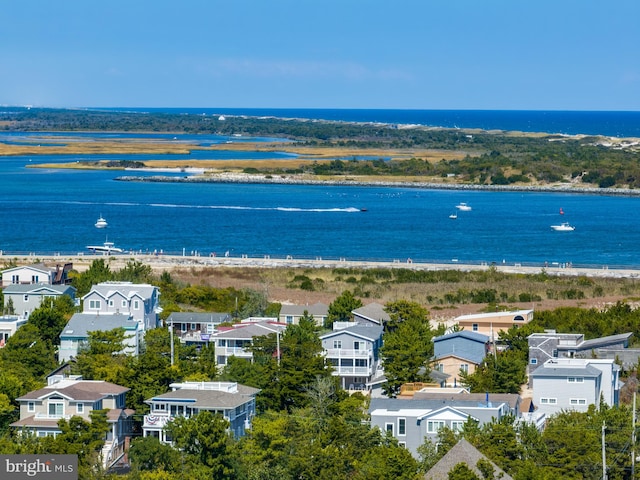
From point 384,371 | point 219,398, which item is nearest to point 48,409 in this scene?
point 219,398

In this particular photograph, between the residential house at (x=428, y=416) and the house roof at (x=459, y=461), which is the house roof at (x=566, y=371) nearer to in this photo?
the residential house at (x=428, y=416)

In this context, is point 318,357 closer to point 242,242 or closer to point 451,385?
point 451,385

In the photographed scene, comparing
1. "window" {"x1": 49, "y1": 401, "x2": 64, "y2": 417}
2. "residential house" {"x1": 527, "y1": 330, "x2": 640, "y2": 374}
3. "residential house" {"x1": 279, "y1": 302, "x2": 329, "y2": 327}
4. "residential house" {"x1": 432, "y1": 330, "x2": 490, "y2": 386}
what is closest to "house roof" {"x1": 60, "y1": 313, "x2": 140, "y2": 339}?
"residential house" {"x1": 279, "y1": 302, "x2": 329, "y2": 327}

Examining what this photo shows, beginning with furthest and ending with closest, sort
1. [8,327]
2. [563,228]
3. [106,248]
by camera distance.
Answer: [563,228] < [106,248] < [8,327]

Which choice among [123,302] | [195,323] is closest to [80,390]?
[123,302]

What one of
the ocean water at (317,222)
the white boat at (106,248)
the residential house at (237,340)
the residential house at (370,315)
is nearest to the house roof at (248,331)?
the residential house at (237,340)

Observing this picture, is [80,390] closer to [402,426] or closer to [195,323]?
[402,426]

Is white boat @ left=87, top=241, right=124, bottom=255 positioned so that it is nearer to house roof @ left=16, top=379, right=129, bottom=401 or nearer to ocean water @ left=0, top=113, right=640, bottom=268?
ocean water @ left=0, top=113, right=640, bottom=268
